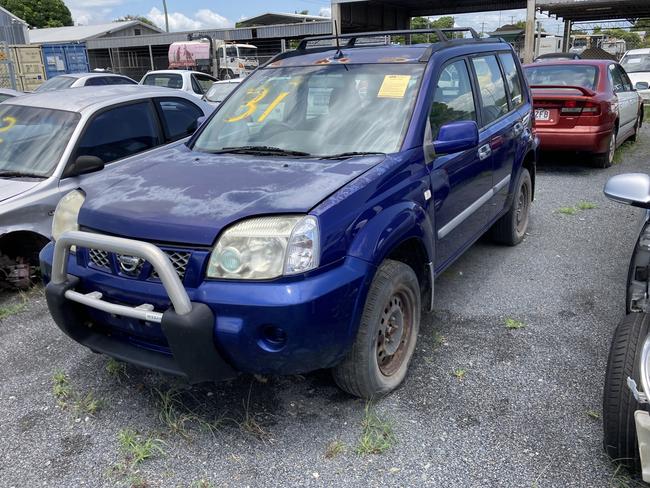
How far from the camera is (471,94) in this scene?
4.07 metres

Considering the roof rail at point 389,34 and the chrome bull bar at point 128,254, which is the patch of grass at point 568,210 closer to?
the roof rail at point 389,34

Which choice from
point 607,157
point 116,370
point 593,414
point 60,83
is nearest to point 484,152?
point 593,414

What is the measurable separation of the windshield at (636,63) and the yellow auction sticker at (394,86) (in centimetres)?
1556

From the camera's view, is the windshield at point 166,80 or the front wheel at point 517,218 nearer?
the front wheel at point 517,218

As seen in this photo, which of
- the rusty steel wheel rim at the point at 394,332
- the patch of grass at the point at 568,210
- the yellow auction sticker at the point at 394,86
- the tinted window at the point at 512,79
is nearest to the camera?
the rusty steel wheel rim at the point at 394,332

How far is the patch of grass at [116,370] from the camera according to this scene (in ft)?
10.8

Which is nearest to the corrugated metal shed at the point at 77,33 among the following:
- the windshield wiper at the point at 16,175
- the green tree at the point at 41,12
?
the green tree at the point at 41,12

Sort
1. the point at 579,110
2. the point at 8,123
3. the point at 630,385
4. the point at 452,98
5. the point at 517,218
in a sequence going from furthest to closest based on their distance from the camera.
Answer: the point at 579,110 → the point at 517,218 → the point at 8,123 → the point at 452,98 → the point at 630,385

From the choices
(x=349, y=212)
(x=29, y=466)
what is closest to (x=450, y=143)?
(x=349, y=212)

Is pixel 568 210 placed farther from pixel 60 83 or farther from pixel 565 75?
pixel 60 83

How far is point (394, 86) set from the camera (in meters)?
3.43

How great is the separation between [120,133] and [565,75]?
668cm

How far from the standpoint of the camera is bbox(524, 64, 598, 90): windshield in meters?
8.30

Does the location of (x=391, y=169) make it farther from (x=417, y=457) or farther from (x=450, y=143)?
(x=417, y=457)
